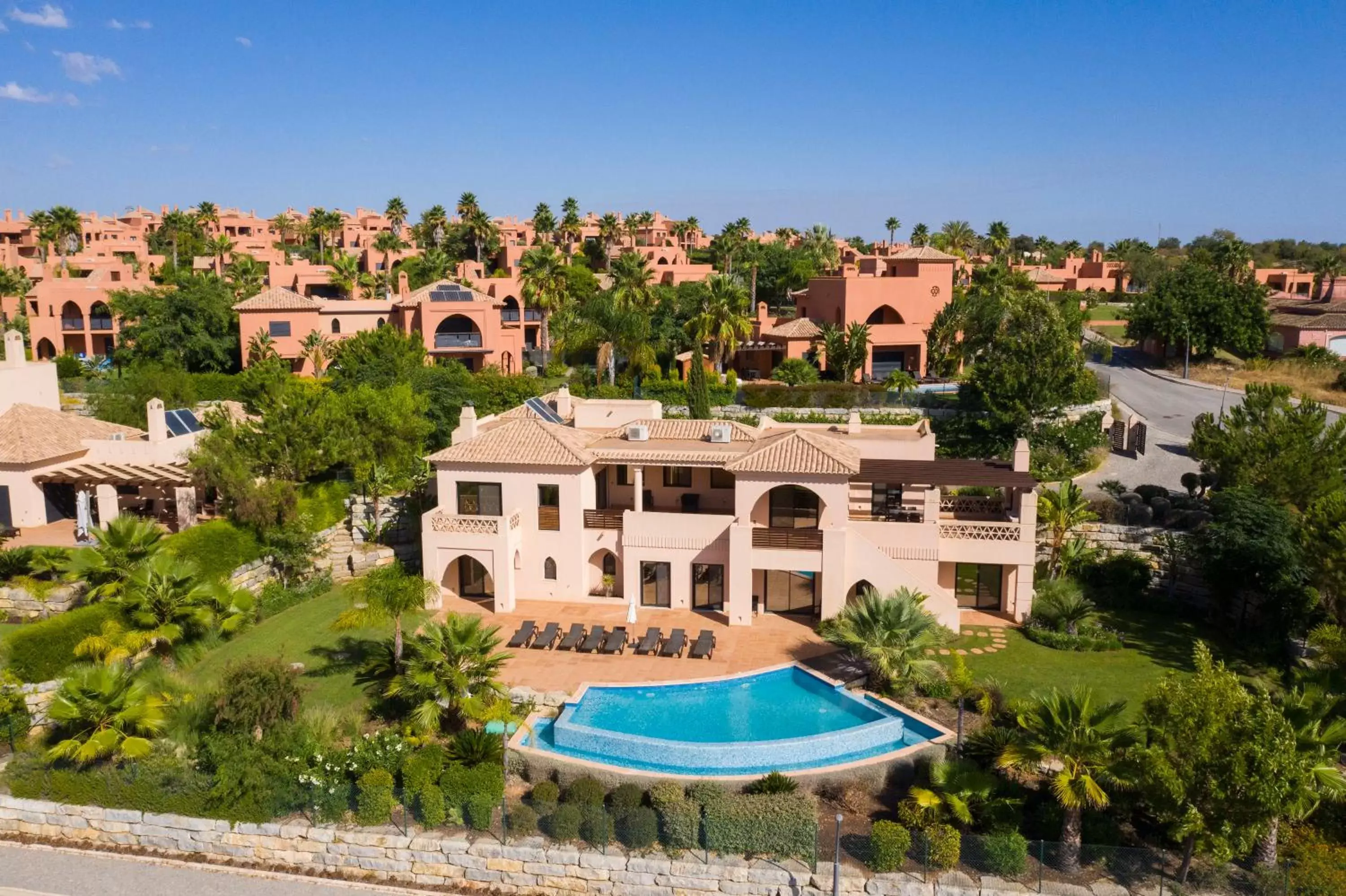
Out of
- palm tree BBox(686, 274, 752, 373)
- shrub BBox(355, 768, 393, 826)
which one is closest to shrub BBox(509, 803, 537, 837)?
shrub BBox(355, 768, 393, 826)

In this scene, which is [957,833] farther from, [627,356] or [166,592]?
[627,356]

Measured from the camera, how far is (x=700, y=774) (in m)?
19.5

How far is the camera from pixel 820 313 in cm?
6153

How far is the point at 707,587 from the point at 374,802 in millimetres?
13017

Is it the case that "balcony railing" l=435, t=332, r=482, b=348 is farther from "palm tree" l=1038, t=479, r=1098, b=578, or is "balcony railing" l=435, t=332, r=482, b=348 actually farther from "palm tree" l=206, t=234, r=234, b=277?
"palm tree" l=1038, t=479, r=1098, b=578

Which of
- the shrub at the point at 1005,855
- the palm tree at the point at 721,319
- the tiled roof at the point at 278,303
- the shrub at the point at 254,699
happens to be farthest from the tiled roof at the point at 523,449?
the tiled roof at the point at 278,303

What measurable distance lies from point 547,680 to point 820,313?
41.9m

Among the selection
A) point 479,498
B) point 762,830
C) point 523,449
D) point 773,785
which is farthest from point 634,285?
point 762,830

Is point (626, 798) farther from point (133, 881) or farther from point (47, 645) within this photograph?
point (47, 645)

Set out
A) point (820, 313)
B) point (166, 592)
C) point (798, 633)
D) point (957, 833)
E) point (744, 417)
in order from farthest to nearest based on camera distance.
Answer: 1. point (820, 313)
2. point (744, 417)
3. point (798, 633)
4. point (166, 592)
5. point (957, 833)

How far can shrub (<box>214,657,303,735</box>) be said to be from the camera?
19953 mm

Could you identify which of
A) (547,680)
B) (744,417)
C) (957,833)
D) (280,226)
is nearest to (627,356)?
(744,417)

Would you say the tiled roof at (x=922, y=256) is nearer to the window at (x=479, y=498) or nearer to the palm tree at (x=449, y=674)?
the window at (x=479, y=498)

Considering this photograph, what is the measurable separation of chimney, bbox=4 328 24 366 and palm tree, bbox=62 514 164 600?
17430mm
